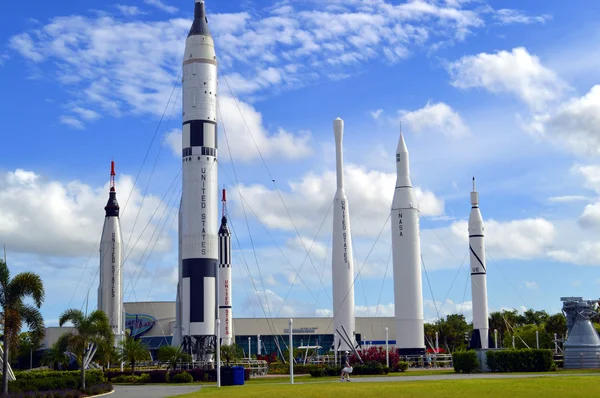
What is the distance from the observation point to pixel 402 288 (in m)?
60.0

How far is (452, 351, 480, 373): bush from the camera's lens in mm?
51938

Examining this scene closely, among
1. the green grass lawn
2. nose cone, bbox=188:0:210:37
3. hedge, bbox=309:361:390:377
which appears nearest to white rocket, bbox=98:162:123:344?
nose cone, bbox=188:0:210:37

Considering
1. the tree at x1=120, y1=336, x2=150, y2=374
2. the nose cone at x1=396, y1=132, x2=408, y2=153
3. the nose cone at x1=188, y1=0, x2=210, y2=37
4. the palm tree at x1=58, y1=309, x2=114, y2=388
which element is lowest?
the tree at x1=120, y1=336, x2=150, y2=374

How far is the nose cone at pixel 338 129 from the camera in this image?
62688 millimetres

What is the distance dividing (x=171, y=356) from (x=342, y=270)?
1493 cm

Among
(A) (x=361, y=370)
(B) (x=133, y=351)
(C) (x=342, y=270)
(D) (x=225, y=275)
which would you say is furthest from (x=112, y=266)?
(A) (x=361, y=370)

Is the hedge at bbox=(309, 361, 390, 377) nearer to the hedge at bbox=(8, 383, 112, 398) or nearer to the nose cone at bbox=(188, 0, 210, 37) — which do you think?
the hedge at bbox=(8, 383, 112, 398)

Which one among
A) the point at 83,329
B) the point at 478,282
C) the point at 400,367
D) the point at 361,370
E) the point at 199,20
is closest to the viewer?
the point at 83,329

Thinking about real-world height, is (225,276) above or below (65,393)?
above

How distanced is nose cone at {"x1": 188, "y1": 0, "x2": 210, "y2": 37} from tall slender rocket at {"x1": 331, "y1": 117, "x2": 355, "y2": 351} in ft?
55.1

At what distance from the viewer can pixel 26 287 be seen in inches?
1264

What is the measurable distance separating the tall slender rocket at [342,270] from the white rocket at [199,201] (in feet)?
31.8

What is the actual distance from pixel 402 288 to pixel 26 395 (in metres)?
35.8

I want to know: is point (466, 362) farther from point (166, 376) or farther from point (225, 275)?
point (225, 275)
